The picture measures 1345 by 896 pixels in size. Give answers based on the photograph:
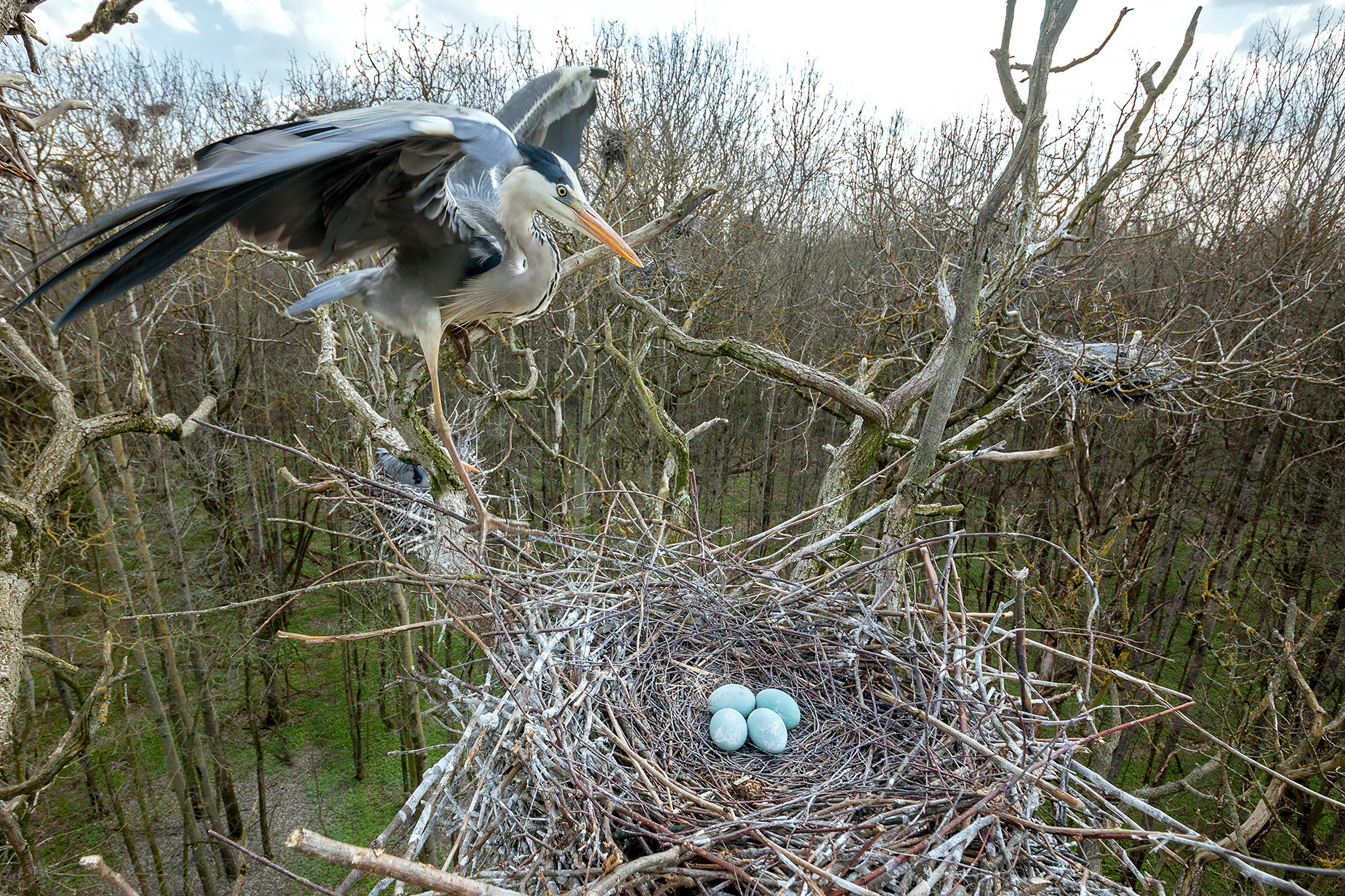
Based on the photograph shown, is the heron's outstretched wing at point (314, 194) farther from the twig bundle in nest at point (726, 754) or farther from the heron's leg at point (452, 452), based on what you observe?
the twig bundle in nest at point (726, 754)

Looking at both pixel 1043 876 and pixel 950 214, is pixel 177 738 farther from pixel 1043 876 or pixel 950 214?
pixel 950 214

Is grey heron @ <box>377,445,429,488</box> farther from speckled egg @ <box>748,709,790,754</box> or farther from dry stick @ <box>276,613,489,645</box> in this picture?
speckled egg @ <box>748,709,790,754</box>

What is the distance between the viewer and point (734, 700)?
2449mm

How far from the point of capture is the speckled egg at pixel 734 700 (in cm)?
245

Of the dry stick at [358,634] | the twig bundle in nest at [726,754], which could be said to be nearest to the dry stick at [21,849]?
the twig bundle in nest at [726,754]

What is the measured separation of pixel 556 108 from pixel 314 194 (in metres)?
1.65

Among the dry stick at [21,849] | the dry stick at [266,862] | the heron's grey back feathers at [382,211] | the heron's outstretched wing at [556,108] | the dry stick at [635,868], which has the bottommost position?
the dry stick at [21,849]

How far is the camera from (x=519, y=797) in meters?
1.90

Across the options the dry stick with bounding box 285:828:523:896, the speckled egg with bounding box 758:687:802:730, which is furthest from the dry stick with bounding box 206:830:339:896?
the speckled egg with bounding box 758:687:802:730

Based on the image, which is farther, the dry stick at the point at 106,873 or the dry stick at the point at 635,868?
the dry stick at the point at 635,868

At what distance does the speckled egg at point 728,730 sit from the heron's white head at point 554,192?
1.65 meters

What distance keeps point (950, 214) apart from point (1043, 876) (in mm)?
5886

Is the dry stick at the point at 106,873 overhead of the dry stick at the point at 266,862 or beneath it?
overhead

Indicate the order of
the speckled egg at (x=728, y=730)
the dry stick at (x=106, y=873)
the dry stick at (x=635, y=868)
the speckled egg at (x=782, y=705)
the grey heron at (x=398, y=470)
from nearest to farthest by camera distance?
the dry stick at (x=106, y=873)
the dry stick at (x=635, y=868)
the speckled egg at (x=728, y=730)
the speckled egg at (x=782, y=705)
the grey heron at (x=398, y=470)
